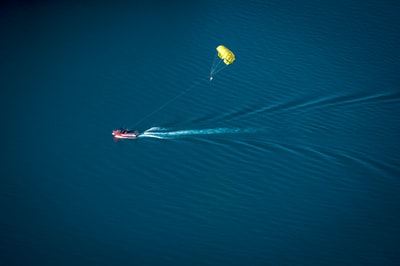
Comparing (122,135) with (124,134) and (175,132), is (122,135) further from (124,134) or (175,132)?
(175,132)

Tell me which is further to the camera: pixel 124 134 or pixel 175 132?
pixel 175 132

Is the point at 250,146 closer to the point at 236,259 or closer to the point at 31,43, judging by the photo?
the point at 236,259

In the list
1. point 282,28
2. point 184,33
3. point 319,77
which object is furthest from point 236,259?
point 282,28

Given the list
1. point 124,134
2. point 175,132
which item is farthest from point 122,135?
point 175,132

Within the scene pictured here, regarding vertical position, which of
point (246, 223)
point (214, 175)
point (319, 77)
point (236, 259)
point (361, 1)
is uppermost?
point (361, 1)

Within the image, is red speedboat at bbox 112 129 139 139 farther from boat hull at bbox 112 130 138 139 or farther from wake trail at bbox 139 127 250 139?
wake trail at bbox 139 127 250 139

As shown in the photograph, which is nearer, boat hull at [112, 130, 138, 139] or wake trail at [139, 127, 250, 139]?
boat hull at [112, 130, 138, 139]

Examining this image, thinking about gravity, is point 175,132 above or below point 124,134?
above

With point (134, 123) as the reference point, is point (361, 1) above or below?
above

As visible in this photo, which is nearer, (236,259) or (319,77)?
(236,259)

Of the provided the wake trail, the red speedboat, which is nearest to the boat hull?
the red speedboat

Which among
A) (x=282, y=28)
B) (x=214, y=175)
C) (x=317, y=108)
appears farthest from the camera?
(x=282, y=28)
